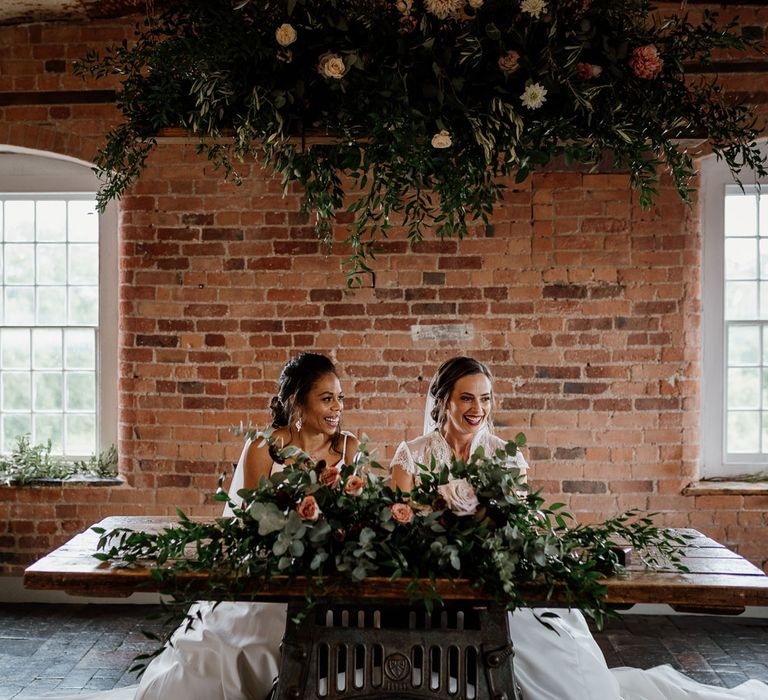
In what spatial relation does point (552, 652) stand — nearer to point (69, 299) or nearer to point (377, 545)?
point (377, 545)

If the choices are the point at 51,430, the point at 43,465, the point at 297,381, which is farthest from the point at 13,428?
the point at 297,381

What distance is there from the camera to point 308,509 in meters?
2.05

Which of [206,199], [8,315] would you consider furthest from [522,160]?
[8,315]

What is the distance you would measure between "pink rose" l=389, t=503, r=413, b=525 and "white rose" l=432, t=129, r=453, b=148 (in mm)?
1082

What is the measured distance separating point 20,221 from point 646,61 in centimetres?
406

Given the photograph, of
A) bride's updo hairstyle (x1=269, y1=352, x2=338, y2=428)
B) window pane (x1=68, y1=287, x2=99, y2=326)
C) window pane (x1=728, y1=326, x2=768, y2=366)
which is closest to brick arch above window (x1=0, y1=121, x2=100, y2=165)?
window pane (x1=68, y1=287, x2=99, y2=326)

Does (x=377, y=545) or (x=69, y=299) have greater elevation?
(x=69, y=299)

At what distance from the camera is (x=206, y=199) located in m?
4.34

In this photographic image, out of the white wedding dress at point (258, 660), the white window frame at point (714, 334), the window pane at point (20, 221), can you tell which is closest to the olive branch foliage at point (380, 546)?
the white wedding dress at point (258, 660)

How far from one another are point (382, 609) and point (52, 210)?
3633 millimetres

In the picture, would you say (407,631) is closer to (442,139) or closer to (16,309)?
(442,139)

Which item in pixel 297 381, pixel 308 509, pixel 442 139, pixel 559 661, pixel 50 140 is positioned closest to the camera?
pixel 308 509

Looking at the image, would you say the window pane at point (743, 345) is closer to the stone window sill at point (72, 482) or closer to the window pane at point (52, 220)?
the stone window sill at point (72, 482)

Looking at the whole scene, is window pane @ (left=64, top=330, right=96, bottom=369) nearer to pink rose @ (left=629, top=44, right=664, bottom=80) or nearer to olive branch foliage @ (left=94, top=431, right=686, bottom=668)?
olive branch foliage @ (left=94, top=431, right=686, bottom=668)
